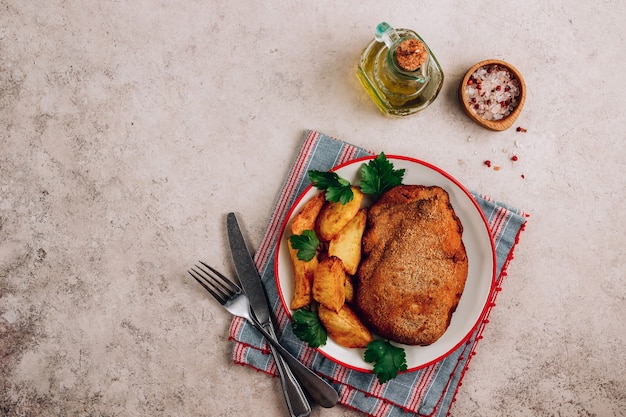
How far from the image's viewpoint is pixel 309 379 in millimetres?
1914

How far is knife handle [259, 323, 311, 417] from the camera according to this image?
193 cm

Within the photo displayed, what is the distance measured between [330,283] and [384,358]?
353 mm

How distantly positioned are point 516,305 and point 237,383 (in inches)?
45.4

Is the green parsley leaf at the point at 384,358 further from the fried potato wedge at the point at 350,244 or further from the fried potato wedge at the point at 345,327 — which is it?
the fried potato wedge at the point at 350,244

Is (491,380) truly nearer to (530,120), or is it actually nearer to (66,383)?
(530,120)

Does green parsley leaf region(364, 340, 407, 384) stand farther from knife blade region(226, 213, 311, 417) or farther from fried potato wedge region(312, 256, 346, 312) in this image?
knife blade region(226, 213, 311, 417)

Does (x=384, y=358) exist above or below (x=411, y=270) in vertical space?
below

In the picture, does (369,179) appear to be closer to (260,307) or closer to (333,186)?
(333,186)

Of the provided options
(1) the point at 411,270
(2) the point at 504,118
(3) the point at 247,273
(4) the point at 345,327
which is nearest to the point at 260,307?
(3) the point at 247,273

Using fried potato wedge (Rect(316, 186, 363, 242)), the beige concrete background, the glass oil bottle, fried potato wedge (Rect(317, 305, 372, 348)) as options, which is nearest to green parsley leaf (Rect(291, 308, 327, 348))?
fried potato wedge (Rect(317, 305, 372, 348))

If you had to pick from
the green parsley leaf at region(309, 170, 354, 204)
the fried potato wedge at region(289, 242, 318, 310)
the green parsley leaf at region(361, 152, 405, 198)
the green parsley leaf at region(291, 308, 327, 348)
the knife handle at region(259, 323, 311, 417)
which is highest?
the green parsley leaf at region(361, 152, 405, 198)

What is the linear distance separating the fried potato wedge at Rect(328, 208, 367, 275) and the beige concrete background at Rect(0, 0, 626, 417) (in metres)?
0.41

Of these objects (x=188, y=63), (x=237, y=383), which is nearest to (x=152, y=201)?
(x=188, y=63)

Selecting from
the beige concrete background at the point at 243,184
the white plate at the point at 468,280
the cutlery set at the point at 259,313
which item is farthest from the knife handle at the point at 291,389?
the white plate at the point at 468,280
